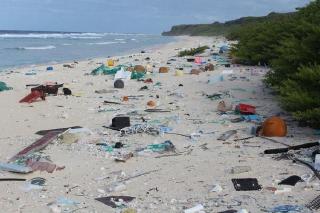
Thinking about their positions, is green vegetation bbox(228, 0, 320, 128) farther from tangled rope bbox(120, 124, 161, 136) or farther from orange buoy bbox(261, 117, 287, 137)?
tangled rope bbox(120, 124, 161, 136)

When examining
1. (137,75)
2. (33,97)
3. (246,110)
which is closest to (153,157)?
(246,110)

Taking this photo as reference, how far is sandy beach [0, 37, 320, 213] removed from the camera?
373cm

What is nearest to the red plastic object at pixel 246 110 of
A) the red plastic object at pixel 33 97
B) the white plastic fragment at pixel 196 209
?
the white plastic fragment at pixel 196 209

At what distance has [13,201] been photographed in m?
3.81

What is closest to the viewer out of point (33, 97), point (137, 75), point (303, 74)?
point (303, 74)

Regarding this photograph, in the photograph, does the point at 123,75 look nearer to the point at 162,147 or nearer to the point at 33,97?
the point at 33,97

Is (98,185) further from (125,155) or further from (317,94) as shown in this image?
(317,94)

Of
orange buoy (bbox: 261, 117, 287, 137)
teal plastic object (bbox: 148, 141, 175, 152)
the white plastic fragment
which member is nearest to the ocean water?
teal plastic object (bbox: 148, 141, 175, 152)

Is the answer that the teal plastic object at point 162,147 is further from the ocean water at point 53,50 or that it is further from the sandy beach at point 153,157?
the ocean water at point 53,50

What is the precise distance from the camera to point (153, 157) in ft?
16.1

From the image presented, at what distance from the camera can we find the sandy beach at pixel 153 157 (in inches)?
147

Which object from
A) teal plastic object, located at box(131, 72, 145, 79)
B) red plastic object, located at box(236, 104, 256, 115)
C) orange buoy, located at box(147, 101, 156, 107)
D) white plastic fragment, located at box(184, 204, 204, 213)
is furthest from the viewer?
teal plastic object, located at box(131, 72, 145, 79)

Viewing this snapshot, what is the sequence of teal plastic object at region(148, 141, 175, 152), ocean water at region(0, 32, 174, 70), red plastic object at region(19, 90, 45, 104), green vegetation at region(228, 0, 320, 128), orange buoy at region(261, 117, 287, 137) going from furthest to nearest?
ocean water at region(0, 32, 174, 70), red plastic object at region(19, 90, 45, 104), green vegetation at region(228, 0, 320, 128), orange buoy at region(261, 117, 287, 137), teal plastic object at region(148, 141, 175, 152)

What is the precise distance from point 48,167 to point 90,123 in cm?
219
